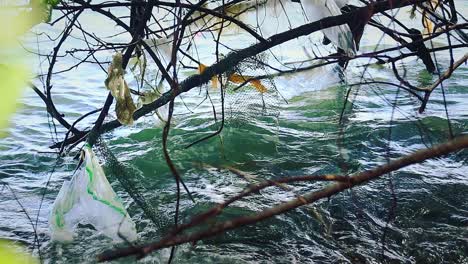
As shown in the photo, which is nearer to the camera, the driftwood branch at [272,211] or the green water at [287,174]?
the driftwood branch at [272,211]

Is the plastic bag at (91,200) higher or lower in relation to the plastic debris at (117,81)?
lower

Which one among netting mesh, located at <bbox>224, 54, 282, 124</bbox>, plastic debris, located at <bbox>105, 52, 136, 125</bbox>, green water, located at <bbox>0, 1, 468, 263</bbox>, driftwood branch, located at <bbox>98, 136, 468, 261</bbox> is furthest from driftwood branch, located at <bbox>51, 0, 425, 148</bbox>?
driftwood branch, located at <bbox>98, 136, 468, 261</bbox>

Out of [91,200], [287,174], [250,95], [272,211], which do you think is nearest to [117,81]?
[91,200]

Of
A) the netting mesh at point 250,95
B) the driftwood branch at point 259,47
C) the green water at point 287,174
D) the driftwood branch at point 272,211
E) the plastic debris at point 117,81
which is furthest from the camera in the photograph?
the netting mesh at point 250,95

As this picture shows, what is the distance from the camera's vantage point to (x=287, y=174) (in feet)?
12.5

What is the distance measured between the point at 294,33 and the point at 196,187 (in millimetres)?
1592

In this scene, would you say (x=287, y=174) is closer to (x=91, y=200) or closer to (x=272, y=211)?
(x=91, y=200)

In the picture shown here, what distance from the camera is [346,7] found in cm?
303

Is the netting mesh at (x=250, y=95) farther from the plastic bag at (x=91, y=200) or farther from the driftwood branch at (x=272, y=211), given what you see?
the driftwood branch at (x=272, y=211)

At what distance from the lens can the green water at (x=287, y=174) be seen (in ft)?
9.45

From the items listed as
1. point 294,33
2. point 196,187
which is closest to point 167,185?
point 196,187

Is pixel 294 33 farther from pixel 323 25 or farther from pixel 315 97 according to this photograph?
pixel 315 97

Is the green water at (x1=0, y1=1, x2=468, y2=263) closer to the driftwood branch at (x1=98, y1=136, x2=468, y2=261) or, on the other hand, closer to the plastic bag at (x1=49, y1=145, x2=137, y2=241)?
the plastic bag at (x1=49, y1=145, x2=137, y2=241)

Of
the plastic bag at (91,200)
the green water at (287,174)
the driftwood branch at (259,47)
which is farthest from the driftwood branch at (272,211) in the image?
the plastic bag at (91,200)
